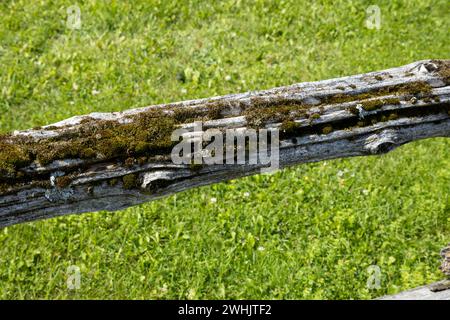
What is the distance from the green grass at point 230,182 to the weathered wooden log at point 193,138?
9.32ft

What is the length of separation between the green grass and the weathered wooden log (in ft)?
9.32

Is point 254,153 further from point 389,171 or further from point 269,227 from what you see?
point 389,171

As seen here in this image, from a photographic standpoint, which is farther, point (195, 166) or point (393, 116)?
point (393, 116)

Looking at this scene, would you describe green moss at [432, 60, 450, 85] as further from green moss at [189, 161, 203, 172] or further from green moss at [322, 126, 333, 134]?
green moss at [189, 161, 203, 172]

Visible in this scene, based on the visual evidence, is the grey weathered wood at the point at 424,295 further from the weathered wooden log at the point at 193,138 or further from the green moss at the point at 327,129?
the green moss at the point at 327,129

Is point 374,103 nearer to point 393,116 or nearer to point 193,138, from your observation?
point 393,116

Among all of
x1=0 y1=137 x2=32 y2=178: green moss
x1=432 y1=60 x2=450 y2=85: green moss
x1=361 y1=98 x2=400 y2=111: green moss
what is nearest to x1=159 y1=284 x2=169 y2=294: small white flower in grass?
x1=0 y1=137 x2=32 y2=178: green moss

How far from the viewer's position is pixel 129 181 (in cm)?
296

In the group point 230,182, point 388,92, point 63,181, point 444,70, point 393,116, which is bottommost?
point 63,181

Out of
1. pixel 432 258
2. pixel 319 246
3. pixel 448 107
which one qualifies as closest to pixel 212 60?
pixel 319 246

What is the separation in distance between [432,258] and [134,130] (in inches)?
172

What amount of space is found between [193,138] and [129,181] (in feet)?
1.51

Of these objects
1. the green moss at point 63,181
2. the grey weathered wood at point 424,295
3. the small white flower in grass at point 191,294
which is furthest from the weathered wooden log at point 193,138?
the small white flower in grass at point 191,294

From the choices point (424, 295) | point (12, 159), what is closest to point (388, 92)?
point (424, 295)
